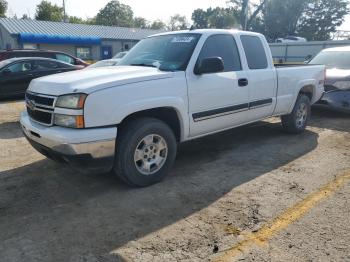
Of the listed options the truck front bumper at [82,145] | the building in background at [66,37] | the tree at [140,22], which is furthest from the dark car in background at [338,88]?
the tree at [140,22]

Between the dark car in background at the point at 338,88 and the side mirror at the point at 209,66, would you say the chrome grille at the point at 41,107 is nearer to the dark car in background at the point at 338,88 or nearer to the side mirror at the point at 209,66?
the side mirror at the point at 209,66

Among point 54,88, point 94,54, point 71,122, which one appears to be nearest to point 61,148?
point 71,122

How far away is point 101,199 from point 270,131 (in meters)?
4.34

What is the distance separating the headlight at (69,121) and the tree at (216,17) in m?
58.0

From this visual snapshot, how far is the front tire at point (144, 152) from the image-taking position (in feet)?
13.3

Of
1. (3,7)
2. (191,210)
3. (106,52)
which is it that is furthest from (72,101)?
(3,7)

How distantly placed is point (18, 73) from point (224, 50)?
813 cm

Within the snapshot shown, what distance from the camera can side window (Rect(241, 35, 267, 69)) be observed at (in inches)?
218

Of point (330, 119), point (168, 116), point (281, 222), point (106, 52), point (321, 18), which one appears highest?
point (321, 18)

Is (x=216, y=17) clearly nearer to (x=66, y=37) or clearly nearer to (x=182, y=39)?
(x=66, y=37)

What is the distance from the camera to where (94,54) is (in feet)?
116

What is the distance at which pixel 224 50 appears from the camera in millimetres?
5195

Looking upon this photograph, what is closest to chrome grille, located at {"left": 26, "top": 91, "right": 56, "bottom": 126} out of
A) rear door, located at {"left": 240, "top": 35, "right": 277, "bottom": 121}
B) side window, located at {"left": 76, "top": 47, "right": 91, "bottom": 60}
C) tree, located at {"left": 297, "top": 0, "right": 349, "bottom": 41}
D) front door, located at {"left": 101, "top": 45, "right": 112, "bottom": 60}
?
rear door, located at {"left": 240, "top": 35, "right": 277, "bottom": 121}

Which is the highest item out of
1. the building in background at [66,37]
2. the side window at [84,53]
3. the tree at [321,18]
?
the tree at [321,18]
